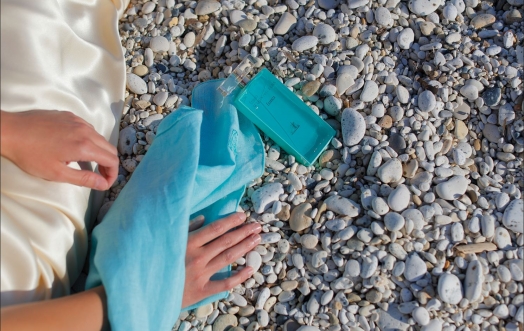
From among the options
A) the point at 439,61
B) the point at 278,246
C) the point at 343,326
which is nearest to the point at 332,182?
the point at 278,246

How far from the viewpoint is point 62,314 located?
1361mm

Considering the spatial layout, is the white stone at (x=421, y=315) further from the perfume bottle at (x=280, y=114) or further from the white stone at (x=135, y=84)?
the white stone at (x=135, y=84)

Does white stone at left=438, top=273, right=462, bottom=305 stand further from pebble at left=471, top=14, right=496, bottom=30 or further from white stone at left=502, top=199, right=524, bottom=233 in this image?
pebble at left=471, top=14, right=496, bottom=30

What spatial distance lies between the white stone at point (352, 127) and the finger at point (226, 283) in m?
0.54

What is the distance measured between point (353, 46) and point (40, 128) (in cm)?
107

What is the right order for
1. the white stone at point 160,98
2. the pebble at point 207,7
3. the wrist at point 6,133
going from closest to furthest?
the wrist at point 6,133 → the white stone at point 160,98 → the pebble at point 207,7

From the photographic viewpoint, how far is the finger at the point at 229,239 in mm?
1551

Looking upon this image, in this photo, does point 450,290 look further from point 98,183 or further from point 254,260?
point 98,183

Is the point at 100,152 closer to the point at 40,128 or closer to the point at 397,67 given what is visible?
the point at 40,128

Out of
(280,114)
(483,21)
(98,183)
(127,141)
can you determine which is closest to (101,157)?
(98,183)

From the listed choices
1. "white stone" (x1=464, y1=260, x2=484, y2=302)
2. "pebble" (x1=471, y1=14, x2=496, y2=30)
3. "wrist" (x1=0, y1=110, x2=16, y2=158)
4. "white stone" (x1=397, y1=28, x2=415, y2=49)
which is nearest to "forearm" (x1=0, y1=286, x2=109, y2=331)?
"wrist" (x1=0, y1=110, x2=16, y2=158)

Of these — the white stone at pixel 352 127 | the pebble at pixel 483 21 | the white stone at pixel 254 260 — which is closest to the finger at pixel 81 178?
the white stone at pixel 254 260

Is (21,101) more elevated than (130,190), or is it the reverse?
(21,101)

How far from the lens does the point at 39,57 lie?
1.61m
